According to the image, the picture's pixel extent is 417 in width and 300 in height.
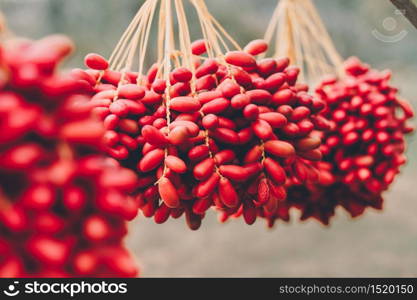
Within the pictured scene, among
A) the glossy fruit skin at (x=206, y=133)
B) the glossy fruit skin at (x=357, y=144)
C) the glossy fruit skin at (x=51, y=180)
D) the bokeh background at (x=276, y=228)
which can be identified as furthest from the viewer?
the bokeh background at (x=276, y=228)

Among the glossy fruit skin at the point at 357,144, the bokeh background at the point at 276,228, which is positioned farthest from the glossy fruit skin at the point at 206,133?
the bokeh background at the point at 276,228

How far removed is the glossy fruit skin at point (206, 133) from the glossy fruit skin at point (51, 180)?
0.82 feet

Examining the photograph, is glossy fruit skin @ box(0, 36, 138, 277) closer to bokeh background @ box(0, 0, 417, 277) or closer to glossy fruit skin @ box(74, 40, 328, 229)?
glossy fruit skin @ box(74, 40, 328, 229)

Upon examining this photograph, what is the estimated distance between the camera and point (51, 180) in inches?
17.1

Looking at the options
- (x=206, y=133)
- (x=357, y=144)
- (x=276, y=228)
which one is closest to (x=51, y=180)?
(x=206, y=133)

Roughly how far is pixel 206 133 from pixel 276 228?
2.04m

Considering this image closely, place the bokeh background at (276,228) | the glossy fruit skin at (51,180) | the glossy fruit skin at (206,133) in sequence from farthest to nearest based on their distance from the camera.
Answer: the bokeh background at (276,228), the glossy fruit skin at (206,133), the glossy fruit skin at (51,180)

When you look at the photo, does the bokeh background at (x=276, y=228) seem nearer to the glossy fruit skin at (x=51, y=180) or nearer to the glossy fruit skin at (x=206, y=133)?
the glossy fruit skin at (x=206, y=133)

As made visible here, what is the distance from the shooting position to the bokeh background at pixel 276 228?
2.52 m

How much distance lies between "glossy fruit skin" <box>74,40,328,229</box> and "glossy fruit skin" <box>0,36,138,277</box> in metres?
0.25

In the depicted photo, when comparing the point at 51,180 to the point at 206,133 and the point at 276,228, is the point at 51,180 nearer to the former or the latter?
the point at 206,133

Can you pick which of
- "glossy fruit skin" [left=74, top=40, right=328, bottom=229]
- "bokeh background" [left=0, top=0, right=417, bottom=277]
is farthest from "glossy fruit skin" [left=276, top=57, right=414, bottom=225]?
"bokeh background" [left=0, top=0, right=417, bottom=277]

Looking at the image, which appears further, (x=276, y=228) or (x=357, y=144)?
(x=276, y=228)

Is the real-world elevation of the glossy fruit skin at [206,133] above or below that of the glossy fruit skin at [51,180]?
above
